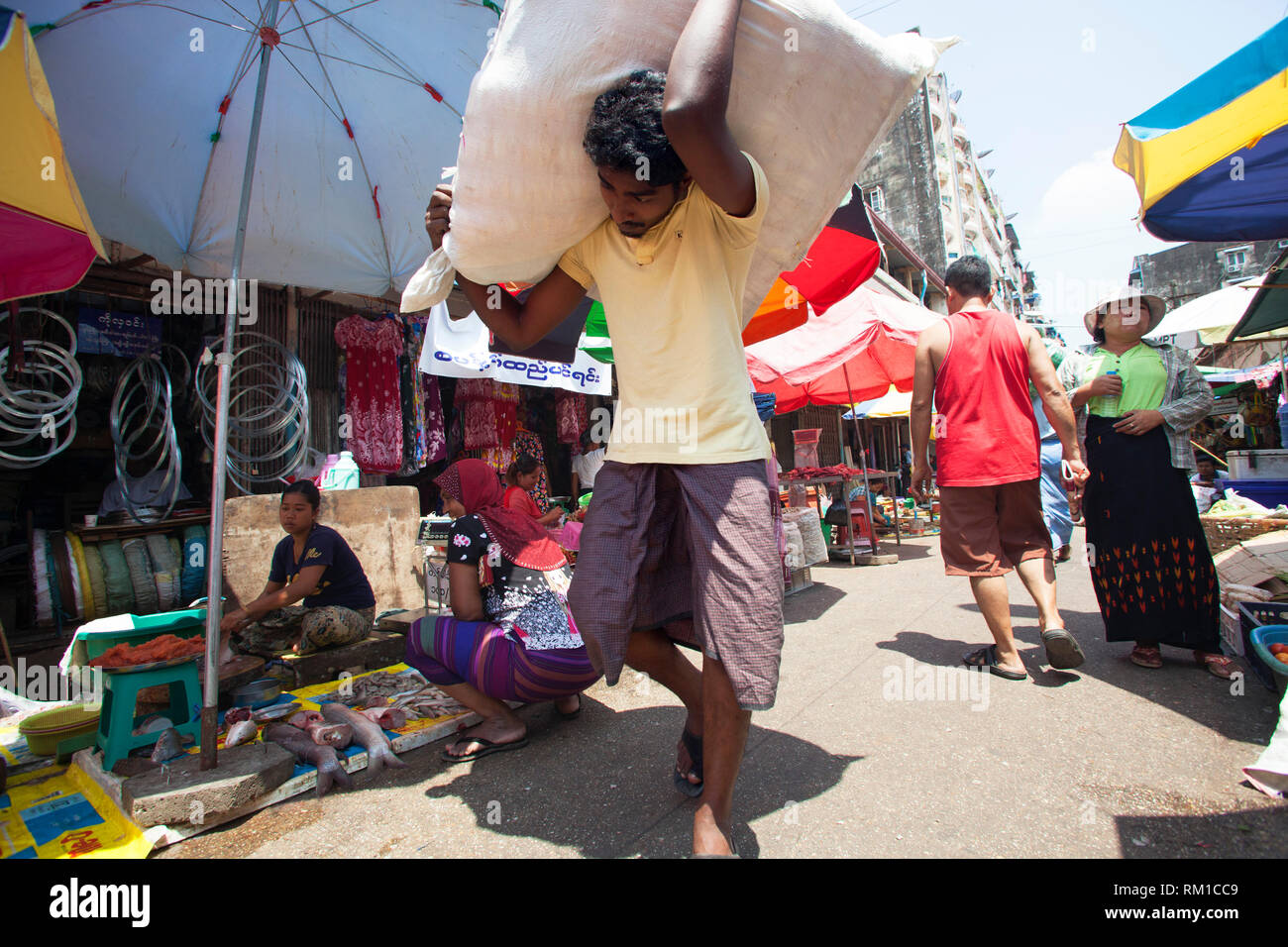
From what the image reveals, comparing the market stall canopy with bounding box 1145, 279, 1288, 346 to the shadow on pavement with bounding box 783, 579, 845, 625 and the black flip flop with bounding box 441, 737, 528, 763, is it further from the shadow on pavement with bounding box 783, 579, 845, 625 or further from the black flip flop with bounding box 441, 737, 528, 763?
the black flip flop with bounding box 441, 737, 528, 763

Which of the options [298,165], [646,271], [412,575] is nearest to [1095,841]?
[646,271]

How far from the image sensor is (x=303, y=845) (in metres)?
2.05

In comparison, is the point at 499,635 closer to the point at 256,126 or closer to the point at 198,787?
the point at 198,787

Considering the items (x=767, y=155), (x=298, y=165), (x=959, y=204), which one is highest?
(x=959, y=204)

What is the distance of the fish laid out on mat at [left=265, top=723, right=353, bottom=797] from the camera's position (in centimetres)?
244

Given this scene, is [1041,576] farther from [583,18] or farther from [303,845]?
[303,845]

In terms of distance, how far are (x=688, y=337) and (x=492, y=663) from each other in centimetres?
173

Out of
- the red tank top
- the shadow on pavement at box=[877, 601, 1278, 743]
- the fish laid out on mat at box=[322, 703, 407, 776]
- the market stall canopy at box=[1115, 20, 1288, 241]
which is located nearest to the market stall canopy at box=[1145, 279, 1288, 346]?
the market stall canopy at box=[1115, 20, 1288, 241]

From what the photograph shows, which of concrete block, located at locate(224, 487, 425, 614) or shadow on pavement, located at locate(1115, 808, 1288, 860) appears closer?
shadow on pavement, located at locate(1115, 808, 1288, 860)

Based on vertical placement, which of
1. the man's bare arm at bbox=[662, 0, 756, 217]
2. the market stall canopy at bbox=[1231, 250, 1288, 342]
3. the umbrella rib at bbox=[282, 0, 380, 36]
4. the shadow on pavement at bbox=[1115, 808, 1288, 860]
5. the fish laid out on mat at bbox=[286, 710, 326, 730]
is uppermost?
the umbrella rib at bbox=[282, 0, 380, 36]

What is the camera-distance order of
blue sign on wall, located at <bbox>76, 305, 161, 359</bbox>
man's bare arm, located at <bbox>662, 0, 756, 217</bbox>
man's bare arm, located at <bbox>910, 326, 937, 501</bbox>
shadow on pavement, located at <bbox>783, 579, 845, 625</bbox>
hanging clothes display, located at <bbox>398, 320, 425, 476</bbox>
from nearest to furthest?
man's bare arm, located at <bbox>662, 0, 756, 217</bbox>
man's bare arm, located at <bbox>910, 326, 937, 501</bbox>
shadow on pavement, located at <bbox>783, 579, 845, 625</bbox>
blue sign on wall, located at <bbox>76, 305, 161, 359</bbox>
hanging clothes display, located at <bbox>398, 320, 425, 476</bbox>

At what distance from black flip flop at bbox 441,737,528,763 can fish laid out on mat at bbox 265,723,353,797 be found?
0.39 metres

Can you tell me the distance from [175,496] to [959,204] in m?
38.5

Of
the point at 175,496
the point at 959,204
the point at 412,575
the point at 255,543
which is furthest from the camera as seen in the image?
the point at 959,204
